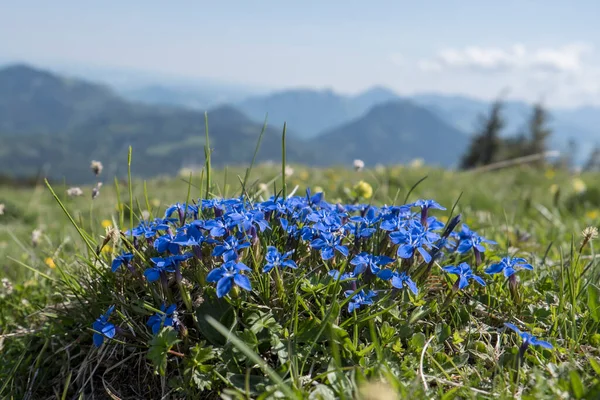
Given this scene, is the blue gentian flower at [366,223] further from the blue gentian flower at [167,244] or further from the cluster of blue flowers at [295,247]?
the blue gentian flower at [167,244]

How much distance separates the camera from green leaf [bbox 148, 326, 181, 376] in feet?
6.76

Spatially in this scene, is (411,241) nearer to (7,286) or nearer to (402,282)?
(402,282)

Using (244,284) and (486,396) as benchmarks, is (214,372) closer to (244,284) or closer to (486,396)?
(244,284)

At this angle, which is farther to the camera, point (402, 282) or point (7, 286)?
point (7, 286)

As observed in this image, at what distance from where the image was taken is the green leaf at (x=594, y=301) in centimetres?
246

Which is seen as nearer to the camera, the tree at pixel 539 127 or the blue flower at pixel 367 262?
the blue flower at pixel 367 262

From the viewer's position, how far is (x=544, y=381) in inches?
79.1

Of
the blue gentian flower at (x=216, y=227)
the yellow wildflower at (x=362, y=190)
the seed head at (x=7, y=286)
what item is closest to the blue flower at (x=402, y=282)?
the blue gentian flower at (x=216, y=227)

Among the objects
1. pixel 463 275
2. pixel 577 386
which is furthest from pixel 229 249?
pixel 577 386

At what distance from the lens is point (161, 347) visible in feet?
6.81

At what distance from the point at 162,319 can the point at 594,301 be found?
2.27 metres

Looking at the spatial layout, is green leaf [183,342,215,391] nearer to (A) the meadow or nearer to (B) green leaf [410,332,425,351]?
(A) the meadow

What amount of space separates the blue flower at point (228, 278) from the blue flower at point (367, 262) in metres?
0.57

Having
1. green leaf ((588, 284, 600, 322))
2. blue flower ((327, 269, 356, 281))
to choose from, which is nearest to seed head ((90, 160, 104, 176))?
blue flower ((327, 269, 356, 281))
